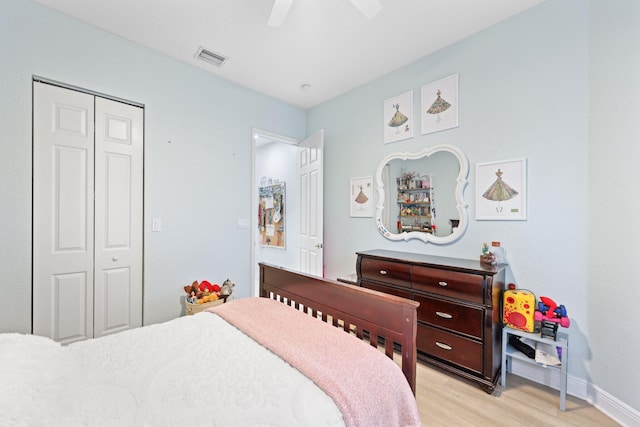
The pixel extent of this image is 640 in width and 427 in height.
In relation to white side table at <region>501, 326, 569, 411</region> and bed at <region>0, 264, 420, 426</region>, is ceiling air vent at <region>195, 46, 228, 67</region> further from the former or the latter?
white side table at <region>501, 326, 569, 411</region>

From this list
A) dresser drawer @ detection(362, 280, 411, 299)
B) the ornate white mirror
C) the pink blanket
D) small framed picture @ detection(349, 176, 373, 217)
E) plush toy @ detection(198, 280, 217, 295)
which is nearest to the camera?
the pink blanket

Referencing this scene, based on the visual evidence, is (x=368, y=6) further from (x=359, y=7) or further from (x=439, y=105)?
(x=439, y=105)

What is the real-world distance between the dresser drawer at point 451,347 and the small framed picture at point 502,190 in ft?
3.20

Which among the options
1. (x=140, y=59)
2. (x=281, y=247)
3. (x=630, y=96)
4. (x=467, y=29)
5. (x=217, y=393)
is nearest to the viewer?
(x=217, y=393)

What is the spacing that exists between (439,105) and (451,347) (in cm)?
203

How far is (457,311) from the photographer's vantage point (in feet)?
6.49

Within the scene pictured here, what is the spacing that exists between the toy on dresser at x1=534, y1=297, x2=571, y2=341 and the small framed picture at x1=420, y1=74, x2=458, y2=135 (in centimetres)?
154

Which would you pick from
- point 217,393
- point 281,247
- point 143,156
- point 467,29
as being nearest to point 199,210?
point 143,156

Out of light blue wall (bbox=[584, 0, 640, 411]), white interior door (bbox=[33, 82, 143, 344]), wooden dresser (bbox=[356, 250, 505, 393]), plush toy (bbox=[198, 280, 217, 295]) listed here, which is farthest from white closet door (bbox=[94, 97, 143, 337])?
light blue wall (bbox=[584, 0, 640, 411])

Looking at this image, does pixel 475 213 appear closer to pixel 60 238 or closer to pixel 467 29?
pixel 467 29

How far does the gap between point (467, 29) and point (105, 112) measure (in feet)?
10.1

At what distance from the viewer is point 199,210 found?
2.84m

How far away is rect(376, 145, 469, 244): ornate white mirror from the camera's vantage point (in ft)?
7.82

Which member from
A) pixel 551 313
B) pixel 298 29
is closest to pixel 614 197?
pixel 551 313
